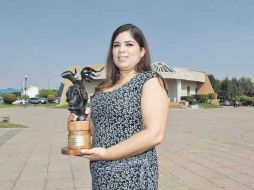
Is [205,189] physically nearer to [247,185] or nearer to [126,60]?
[247,185]

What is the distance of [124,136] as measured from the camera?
215cm

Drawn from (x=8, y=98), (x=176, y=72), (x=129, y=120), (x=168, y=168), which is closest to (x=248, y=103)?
(x=176, y=72)

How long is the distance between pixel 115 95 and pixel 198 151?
8022 millimetres

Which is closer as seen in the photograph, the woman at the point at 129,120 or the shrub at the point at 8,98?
the woman at the point at 129,120

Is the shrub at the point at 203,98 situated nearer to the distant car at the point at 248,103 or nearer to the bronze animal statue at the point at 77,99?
the distant car at the point at 248,103

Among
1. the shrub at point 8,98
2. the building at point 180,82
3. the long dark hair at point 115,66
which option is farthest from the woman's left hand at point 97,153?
the shrub at point 8,98

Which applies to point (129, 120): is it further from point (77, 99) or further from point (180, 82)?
point (180, 82)

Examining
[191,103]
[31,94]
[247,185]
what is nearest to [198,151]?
[247,185]

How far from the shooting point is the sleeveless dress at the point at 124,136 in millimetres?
2133

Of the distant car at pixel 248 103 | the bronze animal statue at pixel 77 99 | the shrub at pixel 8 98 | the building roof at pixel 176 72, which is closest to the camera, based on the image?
the bronze animal statue at pixel 77 99

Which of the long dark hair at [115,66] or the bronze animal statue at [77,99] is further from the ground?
the long dark hair at [115,66]

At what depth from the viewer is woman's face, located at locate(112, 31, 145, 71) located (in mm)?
2262

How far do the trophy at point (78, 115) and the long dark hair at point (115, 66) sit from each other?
0.10m

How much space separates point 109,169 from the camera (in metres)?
2.17
